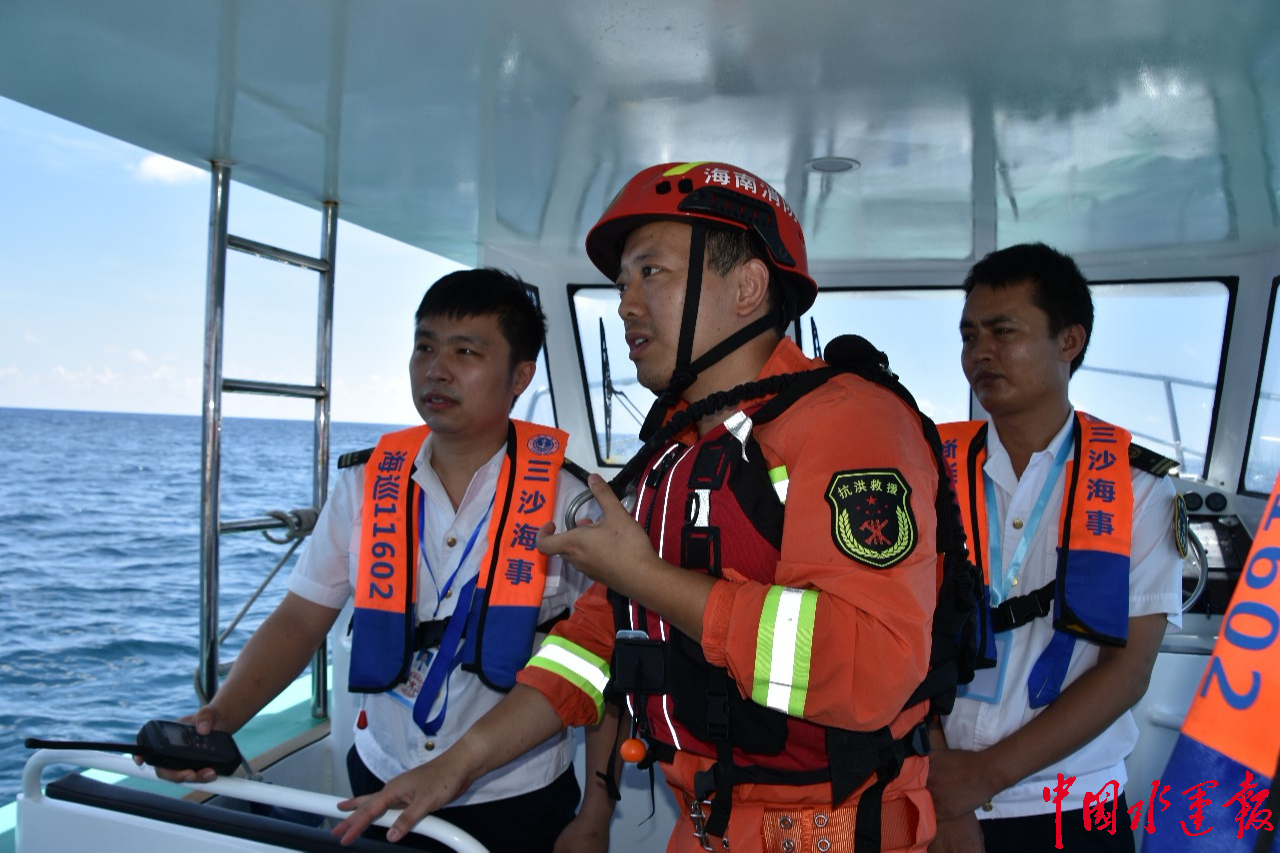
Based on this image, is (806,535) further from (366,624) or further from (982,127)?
(982,127)

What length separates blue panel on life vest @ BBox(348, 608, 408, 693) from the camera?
2326mm

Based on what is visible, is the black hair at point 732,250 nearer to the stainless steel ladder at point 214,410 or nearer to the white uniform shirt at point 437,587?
the white uniform shirt at point 437,587

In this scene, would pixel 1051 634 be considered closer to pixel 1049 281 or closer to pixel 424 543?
pixel 1049 281

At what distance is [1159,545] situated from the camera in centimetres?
231

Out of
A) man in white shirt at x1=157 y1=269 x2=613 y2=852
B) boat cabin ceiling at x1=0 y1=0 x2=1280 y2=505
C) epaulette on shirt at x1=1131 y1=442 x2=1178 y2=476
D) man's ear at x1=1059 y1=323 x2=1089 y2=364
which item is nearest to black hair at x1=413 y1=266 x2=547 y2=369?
man in white shirt at x1=157 y1=269 x2=613 y2=852

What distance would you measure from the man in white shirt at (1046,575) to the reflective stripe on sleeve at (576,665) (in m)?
0.85

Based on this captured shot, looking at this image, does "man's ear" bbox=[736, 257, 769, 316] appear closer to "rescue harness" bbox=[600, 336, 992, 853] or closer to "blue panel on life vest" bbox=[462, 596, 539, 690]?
"rescue harness" bbox=[600, 336, 992, 853]

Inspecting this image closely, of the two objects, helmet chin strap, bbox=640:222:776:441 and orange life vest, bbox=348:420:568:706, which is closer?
helmet chin strap, bbox=640:222:776:441

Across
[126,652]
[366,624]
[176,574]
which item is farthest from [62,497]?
[366,624]

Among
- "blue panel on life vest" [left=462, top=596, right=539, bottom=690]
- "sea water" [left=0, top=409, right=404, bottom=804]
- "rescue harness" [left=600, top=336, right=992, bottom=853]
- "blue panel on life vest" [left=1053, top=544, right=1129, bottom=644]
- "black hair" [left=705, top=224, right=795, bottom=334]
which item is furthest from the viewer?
"sea water" [left=0, top=409, right=404, bottom=804]

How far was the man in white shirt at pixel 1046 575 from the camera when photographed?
2102 mm

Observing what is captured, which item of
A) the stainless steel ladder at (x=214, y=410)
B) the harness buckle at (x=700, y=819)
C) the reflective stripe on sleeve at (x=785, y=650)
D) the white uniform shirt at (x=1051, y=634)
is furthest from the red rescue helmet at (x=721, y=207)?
the stainless steel ladder at (x=214, y=410)

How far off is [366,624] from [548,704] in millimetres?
710

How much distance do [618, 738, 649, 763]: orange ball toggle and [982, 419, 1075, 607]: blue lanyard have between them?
1124mm
